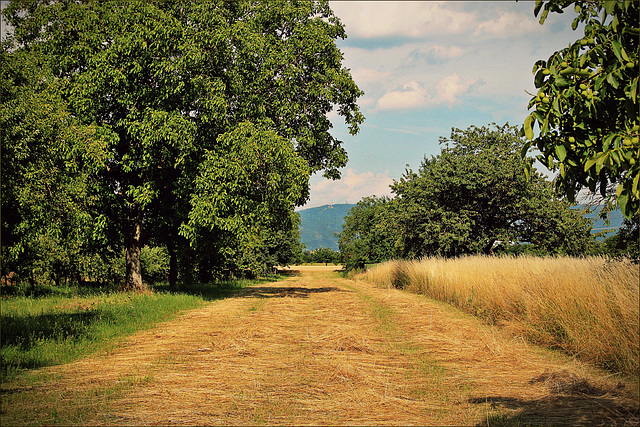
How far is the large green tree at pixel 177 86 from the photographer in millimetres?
17453

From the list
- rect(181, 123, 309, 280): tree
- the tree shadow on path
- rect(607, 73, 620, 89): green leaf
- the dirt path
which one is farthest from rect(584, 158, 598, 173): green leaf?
the tree shadow on path

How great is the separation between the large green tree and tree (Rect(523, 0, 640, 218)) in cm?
1369

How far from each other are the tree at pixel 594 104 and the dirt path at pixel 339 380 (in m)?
2.77

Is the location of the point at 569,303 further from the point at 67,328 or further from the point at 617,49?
the point at 67,328

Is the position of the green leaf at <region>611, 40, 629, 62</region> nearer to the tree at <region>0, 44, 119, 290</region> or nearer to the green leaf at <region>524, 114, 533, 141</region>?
the green leaf at <region>524, 114, 533, 141</region>

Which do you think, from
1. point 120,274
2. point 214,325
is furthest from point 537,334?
point 120,274

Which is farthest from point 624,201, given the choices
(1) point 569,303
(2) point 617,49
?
(1) point 569,303

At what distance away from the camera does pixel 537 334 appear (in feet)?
30.5

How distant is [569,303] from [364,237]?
41184mm

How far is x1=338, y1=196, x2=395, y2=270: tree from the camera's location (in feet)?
151

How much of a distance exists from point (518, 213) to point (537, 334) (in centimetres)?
1604

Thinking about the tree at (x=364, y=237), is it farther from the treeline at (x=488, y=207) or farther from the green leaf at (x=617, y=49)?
the green leaf at (x=617, y=49)

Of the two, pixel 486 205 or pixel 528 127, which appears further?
pixel 486 205

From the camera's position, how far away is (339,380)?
635cm
